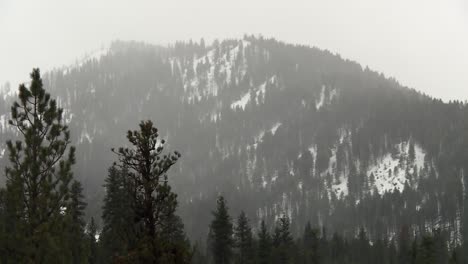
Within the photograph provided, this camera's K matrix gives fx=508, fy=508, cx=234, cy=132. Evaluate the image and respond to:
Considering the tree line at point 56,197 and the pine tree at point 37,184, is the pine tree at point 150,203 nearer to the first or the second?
the tree line at point 56,197

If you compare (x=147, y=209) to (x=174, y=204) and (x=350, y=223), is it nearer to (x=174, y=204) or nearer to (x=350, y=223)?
(x=174, y=204)

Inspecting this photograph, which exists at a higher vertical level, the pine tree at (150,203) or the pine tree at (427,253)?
the pine tree at (427,253)

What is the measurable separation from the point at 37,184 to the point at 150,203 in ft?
15.1

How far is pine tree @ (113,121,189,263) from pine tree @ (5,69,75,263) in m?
2.73

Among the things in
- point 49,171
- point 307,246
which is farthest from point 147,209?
point 307,246

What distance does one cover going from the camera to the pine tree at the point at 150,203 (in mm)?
17312

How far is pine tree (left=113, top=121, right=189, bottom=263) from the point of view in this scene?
17.3 meters

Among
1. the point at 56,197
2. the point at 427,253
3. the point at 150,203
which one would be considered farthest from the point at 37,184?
the point at 427,253

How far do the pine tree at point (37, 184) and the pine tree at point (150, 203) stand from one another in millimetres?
2728

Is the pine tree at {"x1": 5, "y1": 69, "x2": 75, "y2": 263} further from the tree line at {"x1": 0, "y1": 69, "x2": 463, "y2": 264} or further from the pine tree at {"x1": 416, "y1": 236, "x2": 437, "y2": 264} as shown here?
the pine tree at {"x1": 416, "y1": 236, "x2": 437, "y2": 264}

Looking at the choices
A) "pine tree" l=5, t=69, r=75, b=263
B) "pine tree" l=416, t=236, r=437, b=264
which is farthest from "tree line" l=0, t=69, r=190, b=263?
"pine tree" l=416, t=236, r=437, b=264

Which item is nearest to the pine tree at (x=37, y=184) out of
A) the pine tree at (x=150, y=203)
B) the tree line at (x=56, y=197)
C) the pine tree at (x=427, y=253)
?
the tree line at (x=56, y=197)

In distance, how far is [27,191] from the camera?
18.7 metres

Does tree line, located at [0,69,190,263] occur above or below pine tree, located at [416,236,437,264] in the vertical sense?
below
